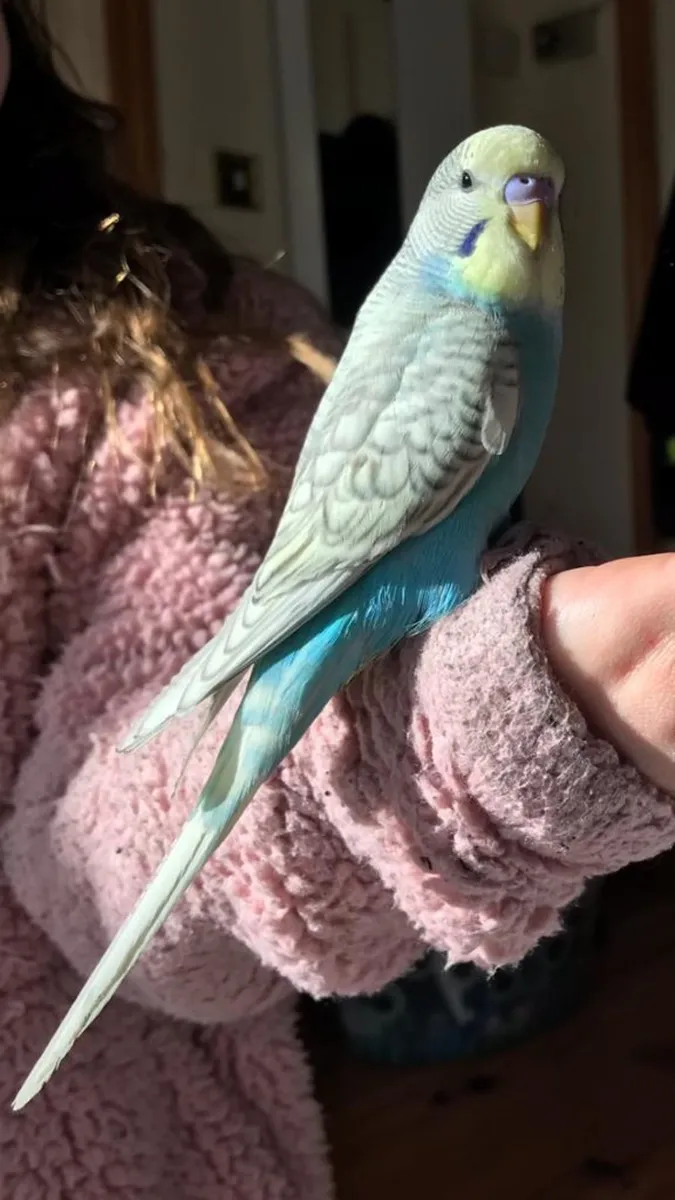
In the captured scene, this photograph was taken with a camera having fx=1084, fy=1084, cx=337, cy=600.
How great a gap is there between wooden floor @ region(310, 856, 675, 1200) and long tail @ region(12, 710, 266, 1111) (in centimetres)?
65

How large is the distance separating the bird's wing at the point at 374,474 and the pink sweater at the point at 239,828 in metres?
0.04

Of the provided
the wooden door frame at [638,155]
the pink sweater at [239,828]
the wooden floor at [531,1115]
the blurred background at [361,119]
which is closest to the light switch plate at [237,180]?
the blurred background at [361,119]

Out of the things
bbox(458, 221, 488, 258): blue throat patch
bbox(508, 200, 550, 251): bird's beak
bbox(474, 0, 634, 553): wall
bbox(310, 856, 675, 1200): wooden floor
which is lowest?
bbox(310, 856, 675, 1200): wooden floor

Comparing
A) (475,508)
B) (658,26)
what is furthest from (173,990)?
(658,26)

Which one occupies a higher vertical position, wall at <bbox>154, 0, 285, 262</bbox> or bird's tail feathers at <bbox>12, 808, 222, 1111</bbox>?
wall at <bbox>154, 0, 285, 262</bbox>

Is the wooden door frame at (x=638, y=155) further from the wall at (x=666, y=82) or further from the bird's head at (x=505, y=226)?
the bird's head at (x=505, y=226)

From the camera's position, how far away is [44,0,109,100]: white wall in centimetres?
121

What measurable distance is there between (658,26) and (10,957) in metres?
1.35

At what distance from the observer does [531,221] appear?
1.35 feet

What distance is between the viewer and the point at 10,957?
522mm

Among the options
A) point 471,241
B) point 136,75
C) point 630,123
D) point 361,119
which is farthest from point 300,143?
point 471,241

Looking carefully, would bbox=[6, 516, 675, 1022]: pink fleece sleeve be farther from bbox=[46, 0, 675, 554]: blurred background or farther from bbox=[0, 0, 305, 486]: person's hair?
bbox=[46, 0, 675, 554]: blurred background

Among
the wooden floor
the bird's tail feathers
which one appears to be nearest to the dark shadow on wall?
the wooden floor

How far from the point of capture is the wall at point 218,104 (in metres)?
1.30
